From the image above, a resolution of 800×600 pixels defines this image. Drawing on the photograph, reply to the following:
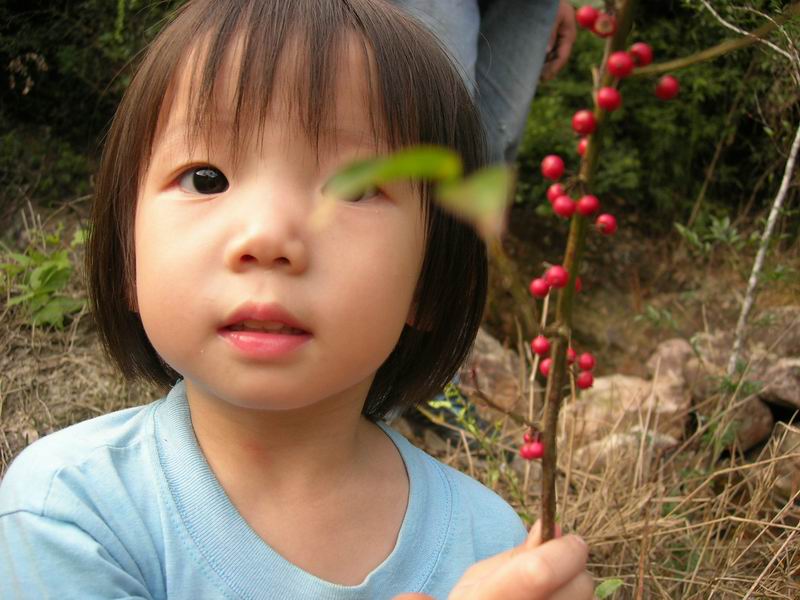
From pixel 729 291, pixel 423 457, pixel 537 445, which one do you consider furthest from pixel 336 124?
pixel 729 291

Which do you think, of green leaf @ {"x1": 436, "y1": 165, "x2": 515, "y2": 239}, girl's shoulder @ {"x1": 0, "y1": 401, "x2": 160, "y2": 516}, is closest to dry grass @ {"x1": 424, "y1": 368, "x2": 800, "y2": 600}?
girl's shoulder @ {"x1": 0, "y1": 401, "x2": 160, "y2": 516}

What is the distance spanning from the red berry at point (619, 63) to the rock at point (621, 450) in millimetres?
1330

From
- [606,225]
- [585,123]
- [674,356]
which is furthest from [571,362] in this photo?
[674,356]

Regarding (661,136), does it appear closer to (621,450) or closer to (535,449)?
(621,450)

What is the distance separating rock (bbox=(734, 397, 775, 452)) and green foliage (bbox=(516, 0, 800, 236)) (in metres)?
1.13

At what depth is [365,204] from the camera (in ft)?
3.00

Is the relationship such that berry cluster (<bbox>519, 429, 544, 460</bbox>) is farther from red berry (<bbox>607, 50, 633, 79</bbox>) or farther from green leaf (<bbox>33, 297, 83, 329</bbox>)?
green leaf (<bbox>33, 297, 83, 329</bbox>)

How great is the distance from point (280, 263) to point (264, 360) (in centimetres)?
10

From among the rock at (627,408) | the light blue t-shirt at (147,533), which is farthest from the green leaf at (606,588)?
the rock at (627,408)

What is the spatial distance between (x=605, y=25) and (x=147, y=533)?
2.34 feet

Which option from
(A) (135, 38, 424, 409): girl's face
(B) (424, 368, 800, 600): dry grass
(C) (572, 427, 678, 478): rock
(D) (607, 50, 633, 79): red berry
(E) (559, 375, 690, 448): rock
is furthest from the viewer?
(E) (559, 375, 690, 448): rock

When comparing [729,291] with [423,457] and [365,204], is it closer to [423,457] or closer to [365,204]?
[423,457]

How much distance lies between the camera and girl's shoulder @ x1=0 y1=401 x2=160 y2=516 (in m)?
0.88

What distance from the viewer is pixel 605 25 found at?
1.61 feet
